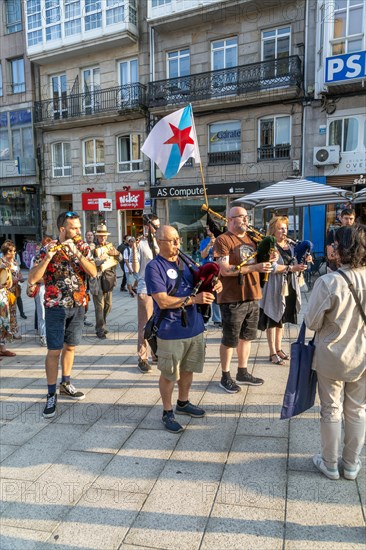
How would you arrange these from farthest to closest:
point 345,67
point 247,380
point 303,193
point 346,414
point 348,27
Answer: point 348,27
point 345,67
point 303,193
point 247,380
point 346,414

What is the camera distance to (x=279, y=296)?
483 cm

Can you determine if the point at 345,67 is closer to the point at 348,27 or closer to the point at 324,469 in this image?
the point at 348,27

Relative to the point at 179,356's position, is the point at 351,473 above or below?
below

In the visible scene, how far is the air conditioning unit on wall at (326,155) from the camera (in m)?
13.6

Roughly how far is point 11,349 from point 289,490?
491cm

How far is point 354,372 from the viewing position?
251 cm

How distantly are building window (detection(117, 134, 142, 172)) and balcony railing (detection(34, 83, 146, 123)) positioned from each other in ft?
4.26

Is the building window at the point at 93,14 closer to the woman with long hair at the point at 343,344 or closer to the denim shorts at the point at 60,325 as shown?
the denim shorts at the point at 60,325

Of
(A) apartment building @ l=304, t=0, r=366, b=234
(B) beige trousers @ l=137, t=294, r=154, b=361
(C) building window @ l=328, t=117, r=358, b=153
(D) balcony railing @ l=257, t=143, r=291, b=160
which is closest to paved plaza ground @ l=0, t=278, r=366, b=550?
(B) beige trousers @ l=137, t=294, r=154, b=361

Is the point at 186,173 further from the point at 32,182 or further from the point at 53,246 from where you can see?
the point at 53,246

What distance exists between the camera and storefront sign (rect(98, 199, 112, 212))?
17109mm

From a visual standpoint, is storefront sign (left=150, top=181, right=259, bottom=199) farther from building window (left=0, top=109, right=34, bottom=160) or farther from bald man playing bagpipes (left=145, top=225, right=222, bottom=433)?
bald man playing bagpipes (left=145, top=225, right=222, bottom=433)

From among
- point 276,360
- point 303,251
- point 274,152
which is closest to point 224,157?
point 274,152

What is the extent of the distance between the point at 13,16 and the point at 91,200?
34.6ft
